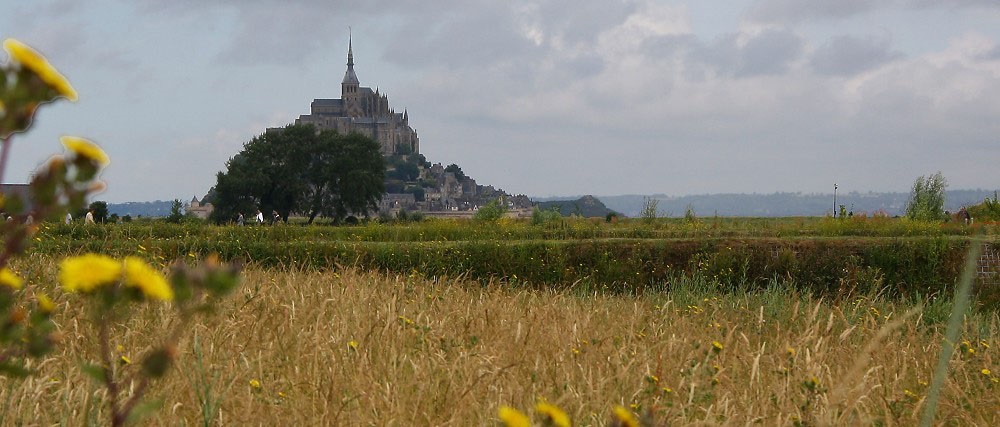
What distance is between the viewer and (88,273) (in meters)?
1.26

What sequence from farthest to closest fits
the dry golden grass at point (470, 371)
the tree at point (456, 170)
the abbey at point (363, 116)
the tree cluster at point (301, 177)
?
1. the tree at point (456, 170)
2. the abbey at point (363, 116)
3. the tree cluster at point (301, 177)
4. the dry golden grass at point (470, 371)

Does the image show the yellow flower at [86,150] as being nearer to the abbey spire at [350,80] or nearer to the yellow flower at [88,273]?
the yellow flower at [88,273]

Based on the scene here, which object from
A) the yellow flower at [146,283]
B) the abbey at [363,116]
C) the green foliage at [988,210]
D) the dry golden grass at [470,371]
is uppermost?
the abbey at [363,116]

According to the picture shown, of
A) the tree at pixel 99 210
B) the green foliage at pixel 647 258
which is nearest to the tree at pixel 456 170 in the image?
the tree at pixel 99 210

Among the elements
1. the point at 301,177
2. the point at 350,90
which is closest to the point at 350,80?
the point at 350,90

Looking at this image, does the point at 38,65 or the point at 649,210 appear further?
the point at 649,210

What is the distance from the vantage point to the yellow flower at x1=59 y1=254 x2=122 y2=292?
4.09 feet

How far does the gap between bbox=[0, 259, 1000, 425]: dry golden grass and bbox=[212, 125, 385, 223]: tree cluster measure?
4828 centimetres

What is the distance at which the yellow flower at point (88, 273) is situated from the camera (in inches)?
49.1

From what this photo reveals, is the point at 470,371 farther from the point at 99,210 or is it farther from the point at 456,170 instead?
the point at 456,170

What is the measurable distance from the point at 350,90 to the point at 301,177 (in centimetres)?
9766

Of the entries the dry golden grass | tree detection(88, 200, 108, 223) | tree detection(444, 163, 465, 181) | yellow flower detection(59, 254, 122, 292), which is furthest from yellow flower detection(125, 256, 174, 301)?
tree detection(444, 163, 465, 181)

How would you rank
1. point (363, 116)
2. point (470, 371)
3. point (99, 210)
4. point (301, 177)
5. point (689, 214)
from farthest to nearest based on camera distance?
point (363, 116), point (301, 177), point (99, 210), point (689, 214), point (470, 371)

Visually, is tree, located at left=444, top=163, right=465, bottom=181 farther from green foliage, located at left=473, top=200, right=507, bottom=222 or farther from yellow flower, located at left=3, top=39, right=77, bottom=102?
yellow flower, located at left=3, top=39, right=77, bottom=102
